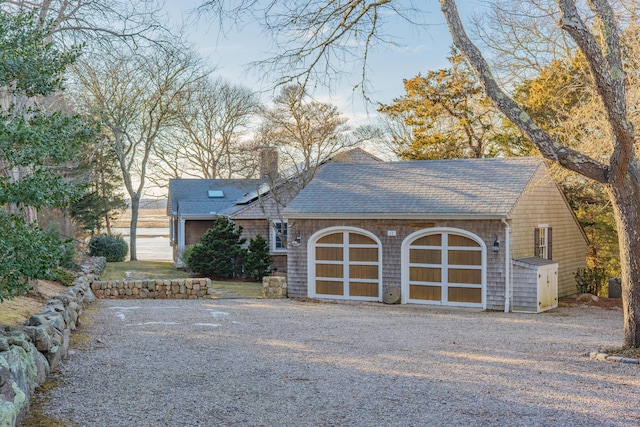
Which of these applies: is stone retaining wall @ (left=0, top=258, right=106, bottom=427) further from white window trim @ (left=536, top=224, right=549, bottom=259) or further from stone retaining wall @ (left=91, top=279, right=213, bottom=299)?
white window trim @ (left=536, top=224, right=549, bottom=259)

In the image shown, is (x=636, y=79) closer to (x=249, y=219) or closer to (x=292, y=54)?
(x=292, y=54)

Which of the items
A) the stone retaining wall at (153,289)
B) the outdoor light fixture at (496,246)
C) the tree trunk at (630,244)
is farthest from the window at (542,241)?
the stone retaining wall at (153,289)

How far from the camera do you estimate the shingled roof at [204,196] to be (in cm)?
2747

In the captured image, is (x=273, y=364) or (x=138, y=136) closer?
(x=273, y=364)

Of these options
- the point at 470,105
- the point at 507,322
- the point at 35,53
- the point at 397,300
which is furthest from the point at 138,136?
the point at 35,53

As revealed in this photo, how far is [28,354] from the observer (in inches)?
259

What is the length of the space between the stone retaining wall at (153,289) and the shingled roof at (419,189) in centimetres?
317

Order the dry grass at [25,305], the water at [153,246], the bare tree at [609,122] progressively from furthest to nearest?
the water at [153,246] < the dry grass at [25,305] < the bare tree at [609,122]

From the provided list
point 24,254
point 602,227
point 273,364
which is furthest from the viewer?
point 602,227

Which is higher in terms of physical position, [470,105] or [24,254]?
[470,105]

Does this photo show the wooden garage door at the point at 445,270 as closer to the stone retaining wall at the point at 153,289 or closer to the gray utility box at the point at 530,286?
the gray utility box at the point at 530,286

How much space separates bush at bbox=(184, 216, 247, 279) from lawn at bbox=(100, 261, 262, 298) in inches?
25.7

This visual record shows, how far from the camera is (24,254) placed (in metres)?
6.16

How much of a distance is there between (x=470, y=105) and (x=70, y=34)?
15928 millimetres
